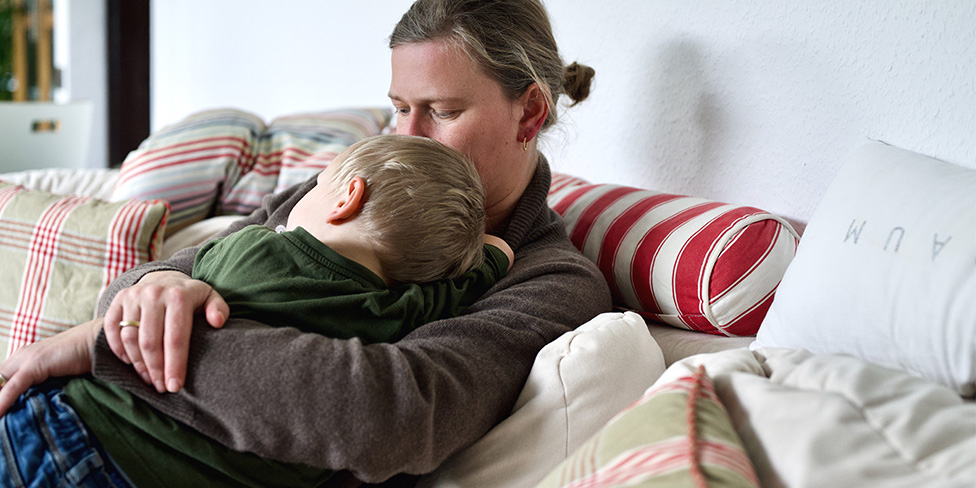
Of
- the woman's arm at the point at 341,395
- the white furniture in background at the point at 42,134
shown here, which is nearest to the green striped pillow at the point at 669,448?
the woman's arm at the point at 341,395

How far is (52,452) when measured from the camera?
0.89 meters

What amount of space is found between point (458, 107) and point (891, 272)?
753 millimetres

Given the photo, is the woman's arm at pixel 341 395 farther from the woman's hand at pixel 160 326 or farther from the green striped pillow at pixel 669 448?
the green striped pillow at pixel 669 448

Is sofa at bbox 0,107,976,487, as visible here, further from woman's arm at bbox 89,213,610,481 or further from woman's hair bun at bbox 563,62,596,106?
woman's hair bun at bbox 563,62,596,106

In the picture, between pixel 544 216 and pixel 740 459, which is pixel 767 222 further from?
pixel 740 459

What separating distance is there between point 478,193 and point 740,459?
1.98 feet

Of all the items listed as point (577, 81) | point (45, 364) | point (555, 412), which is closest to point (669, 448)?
point (555, 412)

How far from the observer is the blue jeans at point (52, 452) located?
2.88 ft

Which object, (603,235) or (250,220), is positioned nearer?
(603,235)

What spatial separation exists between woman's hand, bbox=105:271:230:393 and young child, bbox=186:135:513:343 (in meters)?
0.06

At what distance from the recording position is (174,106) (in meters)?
4.12

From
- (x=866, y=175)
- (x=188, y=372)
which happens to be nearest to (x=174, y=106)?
(x=188, y=372)

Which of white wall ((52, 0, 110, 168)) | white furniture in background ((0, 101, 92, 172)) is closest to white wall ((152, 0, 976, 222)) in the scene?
white furniture in background ((0, 101, 92, 172))

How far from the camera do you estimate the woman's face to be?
4.30ft
